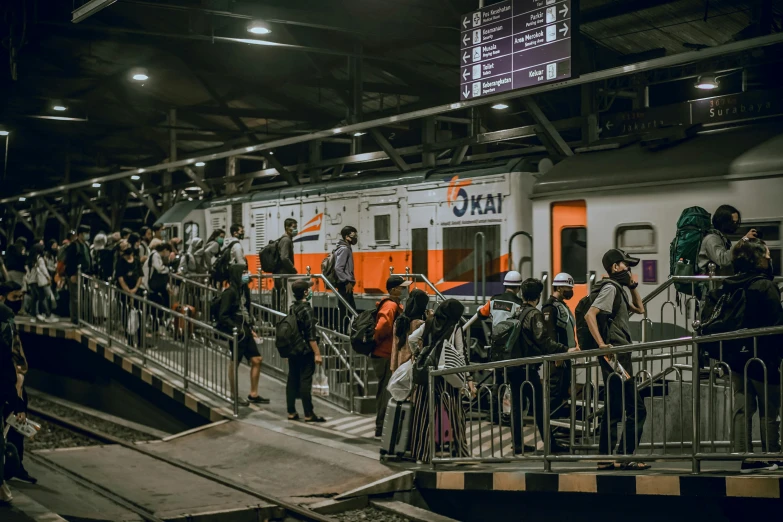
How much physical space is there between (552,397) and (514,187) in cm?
483

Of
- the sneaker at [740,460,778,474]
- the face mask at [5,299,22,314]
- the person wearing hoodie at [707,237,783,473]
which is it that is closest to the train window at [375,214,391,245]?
the face mask at [5,299,22,314]

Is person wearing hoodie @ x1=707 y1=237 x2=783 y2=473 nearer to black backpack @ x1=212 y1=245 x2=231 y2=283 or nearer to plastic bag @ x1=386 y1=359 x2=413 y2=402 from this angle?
plastic bag @ x1=386 y1=359 x2=413 y2=402

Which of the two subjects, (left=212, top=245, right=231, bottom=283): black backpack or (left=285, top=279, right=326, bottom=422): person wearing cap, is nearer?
(left=285, top=279, right=326, bottom=422): person wearing cap

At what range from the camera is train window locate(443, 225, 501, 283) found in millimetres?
13930

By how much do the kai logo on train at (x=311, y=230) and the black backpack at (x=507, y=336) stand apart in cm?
872

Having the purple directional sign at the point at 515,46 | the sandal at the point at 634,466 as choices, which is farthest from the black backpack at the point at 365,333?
the purple directional sign at the point at 515,46

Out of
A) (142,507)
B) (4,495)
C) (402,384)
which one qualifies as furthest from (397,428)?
(4,495)

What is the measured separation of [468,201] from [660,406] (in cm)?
614

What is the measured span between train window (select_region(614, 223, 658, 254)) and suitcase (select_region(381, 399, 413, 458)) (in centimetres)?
394

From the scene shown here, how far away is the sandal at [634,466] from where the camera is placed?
7.54 meters

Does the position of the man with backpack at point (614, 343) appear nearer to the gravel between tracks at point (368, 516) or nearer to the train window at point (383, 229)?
the gravel between tracks at point (368, 516)

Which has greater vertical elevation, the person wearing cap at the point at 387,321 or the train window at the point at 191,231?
the train window at the point at 191,231

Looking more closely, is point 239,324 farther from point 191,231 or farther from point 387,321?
point 191,231

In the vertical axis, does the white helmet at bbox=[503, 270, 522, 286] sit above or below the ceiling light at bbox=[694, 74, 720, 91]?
below
